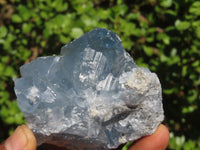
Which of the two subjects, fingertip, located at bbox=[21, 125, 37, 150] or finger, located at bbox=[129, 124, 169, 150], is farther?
finger, located at bbox=[129, 124, 169, 150]

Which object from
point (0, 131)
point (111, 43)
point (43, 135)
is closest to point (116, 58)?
point (111, 43)

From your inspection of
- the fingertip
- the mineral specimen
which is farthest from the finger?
the fingertip

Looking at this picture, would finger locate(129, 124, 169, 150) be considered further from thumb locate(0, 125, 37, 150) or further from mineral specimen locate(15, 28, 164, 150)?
thumb locate(0, 125, 37, 150)

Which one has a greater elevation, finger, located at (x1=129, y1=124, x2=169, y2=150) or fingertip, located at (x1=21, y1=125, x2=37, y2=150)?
fingertip, located at (x1=21, y1=125, x2=37, y2=150)

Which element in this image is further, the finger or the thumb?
the finger

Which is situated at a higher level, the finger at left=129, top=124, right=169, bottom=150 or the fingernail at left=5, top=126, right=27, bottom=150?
the fingernail at left=5, top=126, right=27, bottom=150

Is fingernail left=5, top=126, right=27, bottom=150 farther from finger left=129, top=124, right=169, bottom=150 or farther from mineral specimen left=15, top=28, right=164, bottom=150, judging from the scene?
finger left=129, top=124, right=169, bottom=150

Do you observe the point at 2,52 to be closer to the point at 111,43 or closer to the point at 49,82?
the point at 49,82

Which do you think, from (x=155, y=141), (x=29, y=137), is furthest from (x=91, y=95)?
(x=155, y=141)
